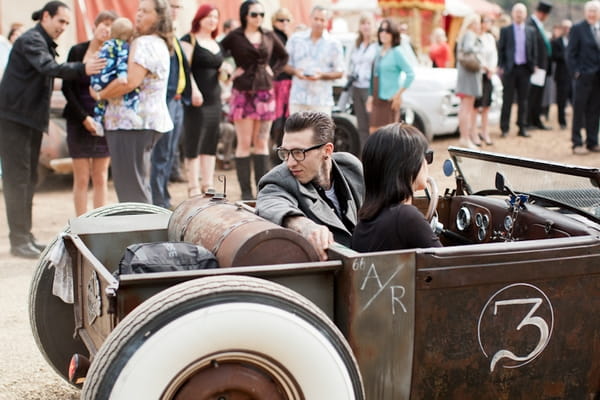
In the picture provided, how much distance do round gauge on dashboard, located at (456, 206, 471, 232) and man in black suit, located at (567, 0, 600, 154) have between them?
8.06m

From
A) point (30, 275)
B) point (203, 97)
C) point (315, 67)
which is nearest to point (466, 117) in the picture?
point (315, 67)

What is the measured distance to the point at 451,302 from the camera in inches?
124

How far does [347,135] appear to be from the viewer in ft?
36.4

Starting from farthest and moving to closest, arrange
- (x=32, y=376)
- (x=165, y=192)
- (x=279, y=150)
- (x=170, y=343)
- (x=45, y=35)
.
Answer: (x=165, y=192) → (x=45, y=35) → (x=32, y=376) → (x=279, y=150) → (x=170, y=343)

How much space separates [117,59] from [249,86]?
7.13 feet

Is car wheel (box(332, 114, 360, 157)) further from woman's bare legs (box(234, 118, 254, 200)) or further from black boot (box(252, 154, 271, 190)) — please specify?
woman's bare legs (box(234, 118, 254, 200))

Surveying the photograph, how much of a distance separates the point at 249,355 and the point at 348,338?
394 millimetres

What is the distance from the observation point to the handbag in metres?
12.0

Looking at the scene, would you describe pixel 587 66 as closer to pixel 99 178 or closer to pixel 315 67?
pixel 315 67

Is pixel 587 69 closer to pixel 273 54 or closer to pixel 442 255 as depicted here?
pixel 273 54

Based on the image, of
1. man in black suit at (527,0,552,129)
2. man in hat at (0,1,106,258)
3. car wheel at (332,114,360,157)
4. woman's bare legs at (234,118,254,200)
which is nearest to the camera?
→ man in hat at (0,1,106,258)

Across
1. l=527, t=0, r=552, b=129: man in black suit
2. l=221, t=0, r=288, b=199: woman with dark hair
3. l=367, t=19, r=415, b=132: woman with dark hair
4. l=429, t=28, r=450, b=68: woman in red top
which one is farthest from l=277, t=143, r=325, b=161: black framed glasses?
l=429, t=28, r=450, b=68: woman in red top

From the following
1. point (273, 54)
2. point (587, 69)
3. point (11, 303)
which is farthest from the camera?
point (587, 69)

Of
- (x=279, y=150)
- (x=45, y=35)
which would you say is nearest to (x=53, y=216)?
(x=45, y=35)
